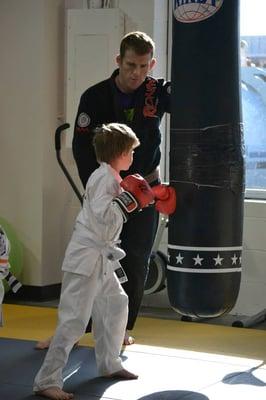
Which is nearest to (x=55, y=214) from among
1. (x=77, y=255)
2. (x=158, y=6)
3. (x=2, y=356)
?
(x=158, y=6)

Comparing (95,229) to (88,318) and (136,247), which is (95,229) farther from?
(136,247)

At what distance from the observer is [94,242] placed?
307cm

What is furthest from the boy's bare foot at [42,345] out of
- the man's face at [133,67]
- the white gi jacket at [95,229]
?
the man's face at [133,67]

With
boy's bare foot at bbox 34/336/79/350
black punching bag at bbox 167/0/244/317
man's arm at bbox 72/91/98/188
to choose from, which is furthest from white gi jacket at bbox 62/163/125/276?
boy's bare foot at bbox 34/336/79/350

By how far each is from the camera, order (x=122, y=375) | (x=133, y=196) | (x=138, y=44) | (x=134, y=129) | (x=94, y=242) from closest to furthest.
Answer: (x=133, y=196), (x=94, y=242), (x=122, y=375), (x=138, y=44), (x=134, y=129)

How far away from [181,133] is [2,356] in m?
1.45

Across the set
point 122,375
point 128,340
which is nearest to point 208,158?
point 122,375

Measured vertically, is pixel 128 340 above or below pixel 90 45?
below

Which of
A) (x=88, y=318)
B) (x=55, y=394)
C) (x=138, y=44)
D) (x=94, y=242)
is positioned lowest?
(x=55, y=394)

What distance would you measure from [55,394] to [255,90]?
3.06m

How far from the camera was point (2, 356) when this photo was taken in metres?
3.68

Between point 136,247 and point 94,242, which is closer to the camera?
point 94,242

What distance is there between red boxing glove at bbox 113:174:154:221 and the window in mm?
2400

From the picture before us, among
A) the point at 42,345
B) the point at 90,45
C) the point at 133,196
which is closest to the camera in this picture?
the point at 133,196
